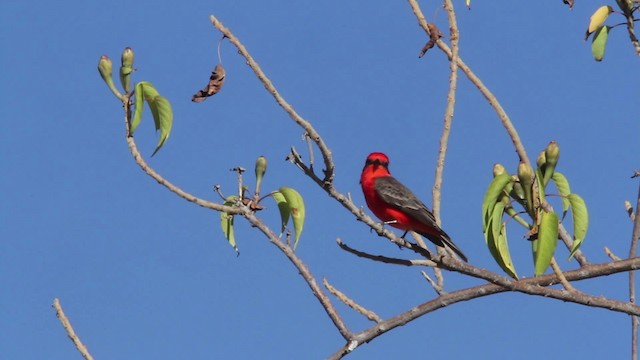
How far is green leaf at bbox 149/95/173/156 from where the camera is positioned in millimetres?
4922

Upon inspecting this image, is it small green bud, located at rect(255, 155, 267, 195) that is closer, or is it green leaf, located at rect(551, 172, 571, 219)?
green leaf, located at rect(551, 172, 571, 219)

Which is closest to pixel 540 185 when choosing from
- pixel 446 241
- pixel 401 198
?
pixel 446 241

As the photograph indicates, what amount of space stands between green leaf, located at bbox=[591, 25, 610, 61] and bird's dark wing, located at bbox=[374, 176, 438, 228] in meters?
2.14

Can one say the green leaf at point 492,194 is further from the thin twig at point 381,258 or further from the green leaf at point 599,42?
the green leaf at point 599,42

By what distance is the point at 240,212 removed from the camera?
486 centimetres

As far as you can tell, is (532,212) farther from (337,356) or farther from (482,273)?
(337,356)

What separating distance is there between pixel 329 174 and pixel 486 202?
78 cm

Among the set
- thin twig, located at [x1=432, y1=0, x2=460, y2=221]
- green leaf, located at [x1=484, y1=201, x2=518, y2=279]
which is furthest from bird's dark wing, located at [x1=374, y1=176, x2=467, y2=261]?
green leaf, located at [x1=484, y1=201, x2=518, y2=279]

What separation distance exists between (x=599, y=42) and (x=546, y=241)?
285 centimetres

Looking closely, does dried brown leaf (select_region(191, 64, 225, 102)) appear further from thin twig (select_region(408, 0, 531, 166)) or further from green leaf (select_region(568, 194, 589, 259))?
green leaf (select_region(568, 194, 589, 259))

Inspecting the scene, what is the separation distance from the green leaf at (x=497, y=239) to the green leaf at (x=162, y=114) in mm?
1652

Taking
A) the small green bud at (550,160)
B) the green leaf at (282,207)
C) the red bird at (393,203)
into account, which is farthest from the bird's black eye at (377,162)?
the small green bud at (550,160)

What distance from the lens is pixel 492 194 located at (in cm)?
454

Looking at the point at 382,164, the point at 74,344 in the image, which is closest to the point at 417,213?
the point at 382,164
